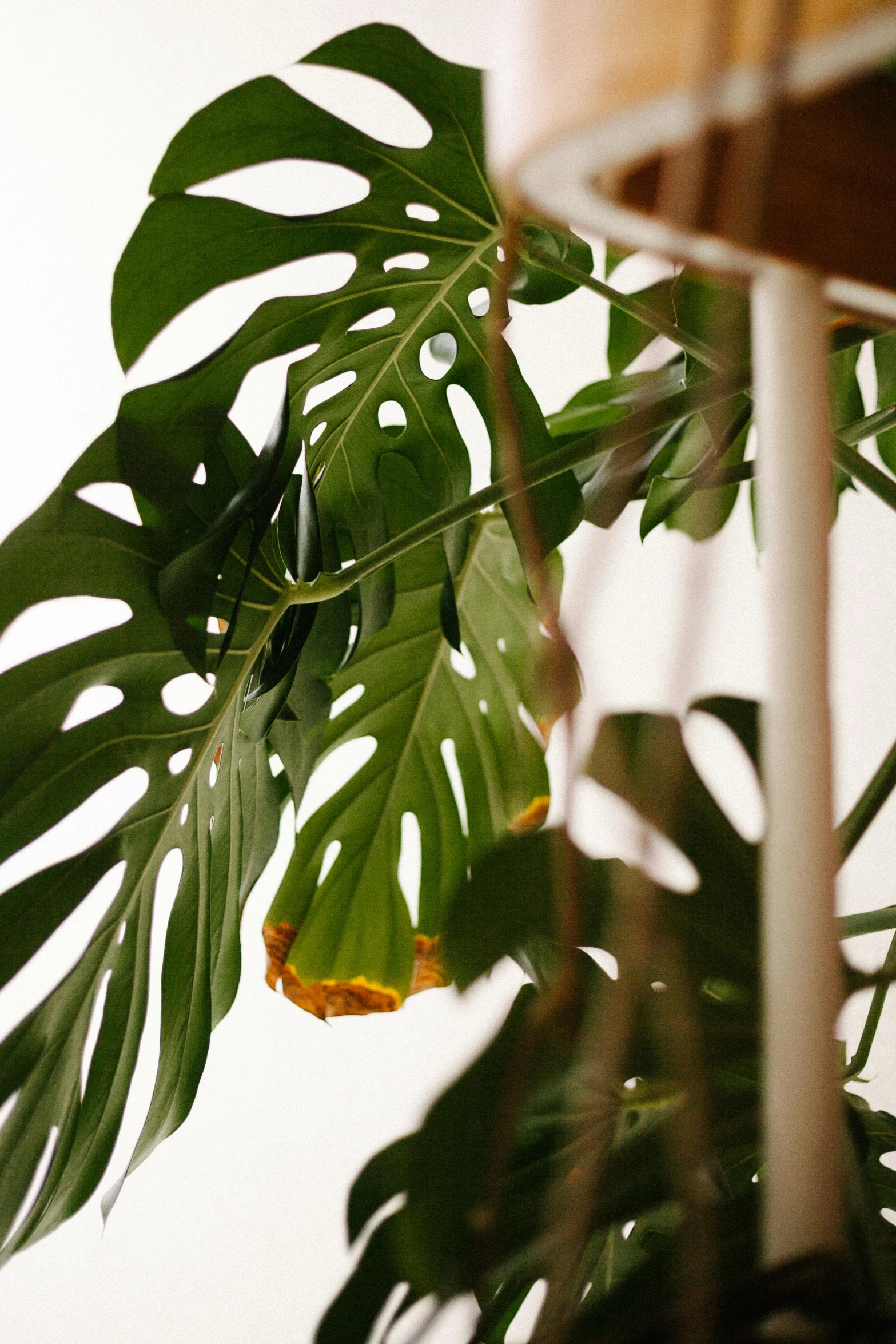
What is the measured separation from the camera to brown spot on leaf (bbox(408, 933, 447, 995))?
2.79ft

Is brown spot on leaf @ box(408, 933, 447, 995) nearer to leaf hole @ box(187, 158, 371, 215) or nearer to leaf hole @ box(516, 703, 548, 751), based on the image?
leaf hole @ box(516, 703, 548, 751)

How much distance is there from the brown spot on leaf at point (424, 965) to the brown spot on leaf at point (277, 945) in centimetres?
10

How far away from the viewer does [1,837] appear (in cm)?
59

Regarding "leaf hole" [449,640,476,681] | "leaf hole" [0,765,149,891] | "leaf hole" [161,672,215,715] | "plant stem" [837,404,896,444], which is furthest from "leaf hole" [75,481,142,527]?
"plant stem" [837,404,896,444]

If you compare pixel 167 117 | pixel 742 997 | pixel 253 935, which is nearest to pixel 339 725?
pixel 742 997

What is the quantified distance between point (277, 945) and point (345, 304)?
483mm

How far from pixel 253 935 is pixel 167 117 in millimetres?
1309

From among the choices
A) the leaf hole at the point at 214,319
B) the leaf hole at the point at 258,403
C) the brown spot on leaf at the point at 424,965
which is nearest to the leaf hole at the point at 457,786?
the brown spot on leaf at the point at 424,965

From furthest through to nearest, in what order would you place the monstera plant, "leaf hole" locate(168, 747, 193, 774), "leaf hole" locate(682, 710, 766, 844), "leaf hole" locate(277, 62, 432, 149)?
1. "leaf hole" locate(277, 62, 432, 149)
2. "leaf hole" locate(682, 710, 766, 844)
3. "leaf hole" locate(168, 747, 193, 774)
4. the monstera plant

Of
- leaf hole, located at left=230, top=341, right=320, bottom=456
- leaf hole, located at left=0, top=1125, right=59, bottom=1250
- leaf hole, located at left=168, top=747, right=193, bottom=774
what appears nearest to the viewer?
leaf hole, located at left=0, top=1125, right=59, bottom=1250

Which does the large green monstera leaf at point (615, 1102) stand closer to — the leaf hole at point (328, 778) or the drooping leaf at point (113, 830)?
the drooping leaf at point (113, 830)

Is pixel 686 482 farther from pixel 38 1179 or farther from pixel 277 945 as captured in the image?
pixel 38 1179

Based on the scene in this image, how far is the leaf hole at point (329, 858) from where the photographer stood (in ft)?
2.85

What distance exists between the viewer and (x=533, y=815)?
92 cm
